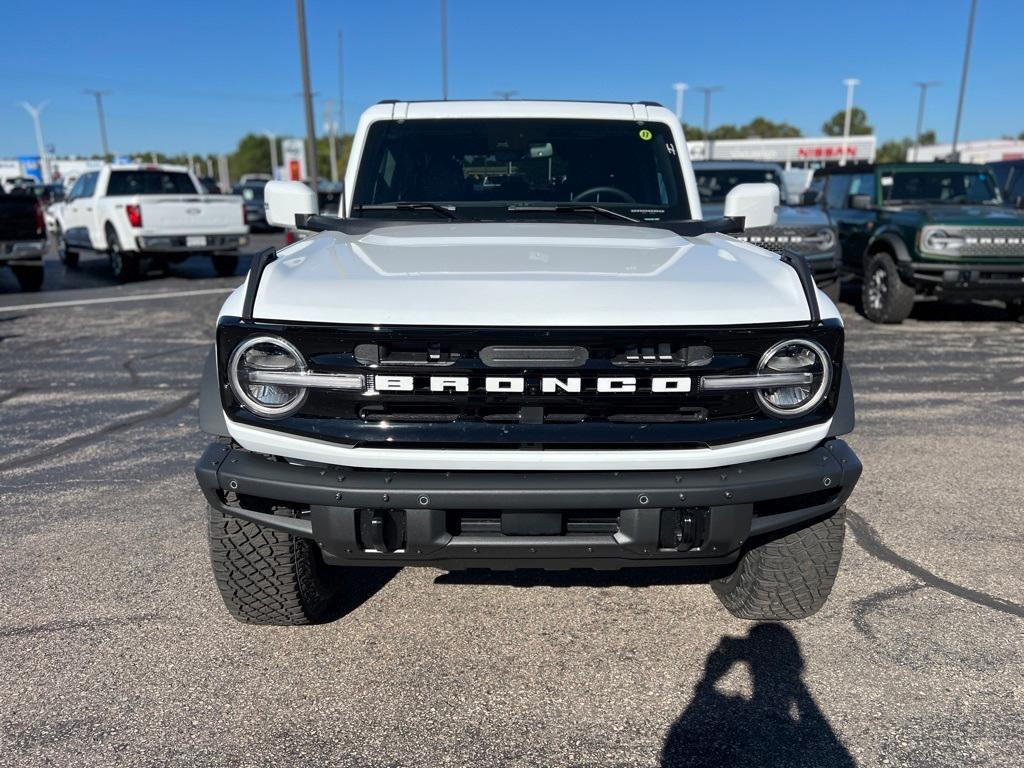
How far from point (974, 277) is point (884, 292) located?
0.99 m

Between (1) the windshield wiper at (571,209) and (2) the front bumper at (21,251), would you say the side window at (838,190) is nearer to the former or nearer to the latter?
(1) the windshield wiper at (571,209)

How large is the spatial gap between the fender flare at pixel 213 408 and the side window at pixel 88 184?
13888 mm

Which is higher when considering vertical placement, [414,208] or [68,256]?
[414,208]

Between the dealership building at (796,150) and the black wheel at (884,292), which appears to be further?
the dealership building at (796,150)

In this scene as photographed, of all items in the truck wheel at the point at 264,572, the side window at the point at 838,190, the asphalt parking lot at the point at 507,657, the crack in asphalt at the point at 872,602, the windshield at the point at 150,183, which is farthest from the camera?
the windshield at the point at 150,183

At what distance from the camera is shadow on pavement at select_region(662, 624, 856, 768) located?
2.41 m

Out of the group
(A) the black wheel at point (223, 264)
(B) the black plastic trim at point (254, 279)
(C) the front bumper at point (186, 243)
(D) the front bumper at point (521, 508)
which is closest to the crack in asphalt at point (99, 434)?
(B) the black plastic trim at point (254, 279)

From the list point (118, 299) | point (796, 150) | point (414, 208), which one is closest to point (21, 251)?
point (118, 299)

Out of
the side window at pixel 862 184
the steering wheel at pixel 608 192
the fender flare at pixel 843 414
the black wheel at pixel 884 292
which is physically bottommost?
the black wheel at pixel 884 292

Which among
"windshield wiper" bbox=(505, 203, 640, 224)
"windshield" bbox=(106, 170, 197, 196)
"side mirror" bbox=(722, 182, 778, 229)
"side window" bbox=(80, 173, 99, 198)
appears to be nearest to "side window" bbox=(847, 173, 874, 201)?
"side mirror" bbox=(722, 182, 778, 229)

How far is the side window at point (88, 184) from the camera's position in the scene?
580 inches

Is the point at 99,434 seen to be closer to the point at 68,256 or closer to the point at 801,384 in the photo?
the point at 801,384

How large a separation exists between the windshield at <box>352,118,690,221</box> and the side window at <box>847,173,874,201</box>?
722 centimetres

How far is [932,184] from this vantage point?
10148 mm
